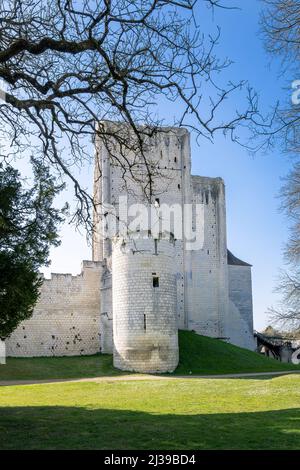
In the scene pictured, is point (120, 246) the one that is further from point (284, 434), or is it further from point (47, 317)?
point (284, 434)

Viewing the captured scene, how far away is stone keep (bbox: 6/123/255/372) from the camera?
84.8 ft

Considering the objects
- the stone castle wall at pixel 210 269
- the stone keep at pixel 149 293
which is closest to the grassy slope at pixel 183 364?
the stone keep at pixel 149 293

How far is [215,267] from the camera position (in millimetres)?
41375

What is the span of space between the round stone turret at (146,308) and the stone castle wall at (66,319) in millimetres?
6956

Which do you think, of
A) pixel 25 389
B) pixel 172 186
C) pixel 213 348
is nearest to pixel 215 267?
pixel 172 186

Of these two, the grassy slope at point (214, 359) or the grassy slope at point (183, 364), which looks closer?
the grassy slope at point (183, 364)

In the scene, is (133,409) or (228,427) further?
(133,409)

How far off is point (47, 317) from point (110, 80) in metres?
26.4

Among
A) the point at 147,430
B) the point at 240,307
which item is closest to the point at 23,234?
the point at 147,430

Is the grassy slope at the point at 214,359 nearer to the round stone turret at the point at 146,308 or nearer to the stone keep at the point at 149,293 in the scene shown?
the round stone turret at the point at 146,308

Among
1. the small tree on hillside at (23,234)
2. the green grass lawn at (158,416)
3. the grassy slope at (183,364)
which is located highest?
the small tree on hillside at (23,234)

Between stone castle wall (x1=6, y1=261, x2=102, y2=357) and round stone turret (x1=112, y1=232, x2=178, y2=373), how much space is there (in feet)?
22.8

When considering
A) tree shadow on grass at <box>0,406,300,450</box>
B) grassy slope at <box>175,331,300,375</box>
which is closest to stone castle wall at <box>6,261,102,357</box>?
grassy slope at <box>175,331,300,375</box>

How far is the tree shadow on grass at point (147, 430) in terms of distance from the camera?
7855 millimetres
